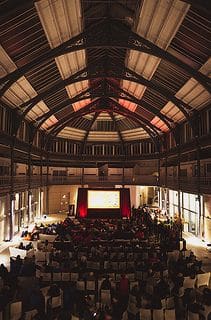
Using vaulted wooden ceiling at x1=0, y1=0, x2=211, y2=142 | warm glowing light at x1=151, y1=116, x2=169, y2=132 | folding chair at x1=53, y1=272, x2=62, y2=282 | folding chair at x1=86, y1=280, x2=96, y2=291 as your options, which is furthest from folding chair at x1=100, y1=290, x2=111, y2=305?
warm glowing light at x1=151, y1=116, x2=169, y2=132

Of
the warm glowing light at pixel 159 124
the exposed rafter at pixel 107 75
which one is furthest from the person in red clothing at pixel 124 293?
the warm glowing light at pixel 159 124

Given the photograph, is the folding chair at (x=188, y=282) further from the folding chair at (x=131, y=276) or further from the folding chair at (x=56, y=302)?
the folding chair at (x=56, y=302)

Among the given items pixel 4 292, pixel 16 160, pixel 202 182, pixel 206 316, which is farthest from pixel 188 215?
pixel 4 292

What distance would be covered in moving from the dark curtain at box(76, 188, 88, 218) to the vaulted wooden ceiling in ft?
30.2

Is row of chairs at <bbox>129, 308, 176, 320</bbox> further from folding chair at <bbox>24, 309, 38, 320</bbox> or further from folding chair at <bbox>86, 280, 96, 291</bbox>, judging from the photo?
folding chair at <bbox>24, 309, 38, 320</bbox>

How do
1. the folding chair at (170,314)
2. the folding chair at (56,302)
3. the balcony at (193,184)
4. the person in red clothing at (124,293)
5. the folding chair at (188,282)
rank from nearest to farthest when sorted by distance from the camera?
the folding chair at (170,314)
the folding chair at (56,302)
the person in red clothing at (124,293)
the folding chair at (188,282)
the balcony at (193,184)

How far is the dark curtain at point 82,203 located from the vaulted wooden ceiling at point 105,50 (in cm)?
922

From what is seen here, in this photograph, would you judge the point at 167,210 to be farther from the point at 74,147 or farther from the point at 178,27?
the point at 178,27

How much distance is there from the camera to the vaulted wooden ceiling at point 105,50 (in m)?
16.0

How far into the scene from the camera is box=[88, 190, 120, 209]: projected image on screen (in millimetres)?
32250

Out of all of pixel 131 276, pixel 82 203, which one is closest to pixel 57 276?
pixel 131 276

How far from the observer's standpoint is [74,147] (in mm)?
44344

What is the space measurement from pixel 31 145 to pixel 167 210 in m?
18.3

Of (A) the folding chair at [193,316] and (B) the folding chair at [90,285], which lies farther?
(B) the folding chair at [90,285]
